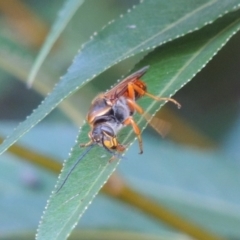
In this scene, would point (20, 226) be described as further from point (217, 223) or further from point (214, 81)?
point (214, 81)

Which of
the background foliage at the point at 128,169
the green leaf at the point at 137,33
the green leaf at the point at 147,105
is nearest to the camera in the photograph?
the green leaf at the point at 147,105

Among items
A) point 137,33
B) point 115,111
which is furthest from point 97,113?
point 137,33

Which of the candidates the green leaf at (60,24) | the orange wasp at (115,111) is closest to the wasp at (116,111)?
the orange wasp at (115,111)

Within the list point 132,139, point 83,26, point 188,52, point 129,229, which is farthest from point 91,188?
point 83,26

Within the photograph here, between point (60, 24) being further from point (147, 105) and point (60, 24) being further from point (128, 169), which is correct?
point (128, 169)

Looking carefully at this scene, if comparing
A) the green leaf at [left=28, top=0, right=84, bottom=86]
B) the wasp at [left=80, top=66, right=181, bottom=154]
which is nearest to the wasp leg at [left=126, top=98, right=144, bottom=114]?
the wasp at [left=80, top=66, right=181, bottom=154]

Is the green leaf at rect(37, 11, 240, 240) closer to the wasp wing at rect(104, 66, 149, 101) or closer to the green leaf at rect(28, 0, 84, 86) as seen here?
the wasp wing at rect(104, 66, 149, 101)

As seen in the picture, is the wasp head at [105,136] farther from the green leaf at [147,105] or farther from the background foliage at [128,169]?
the background foliage at [128,169]
